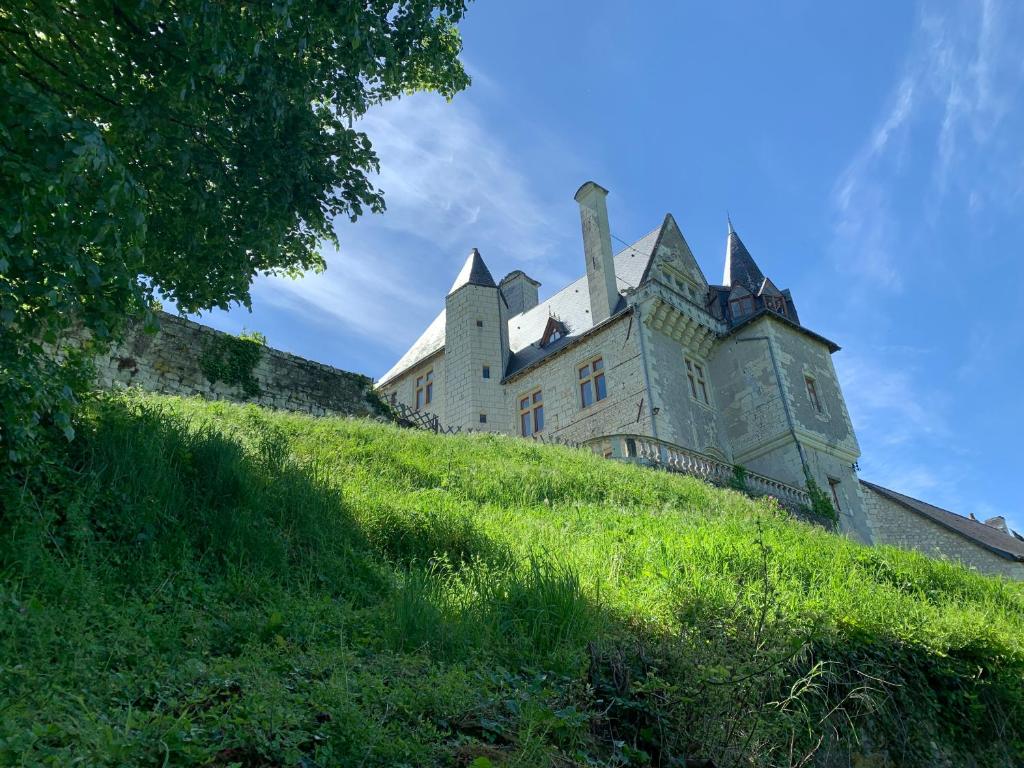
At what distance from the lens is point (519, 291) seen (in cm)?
3459

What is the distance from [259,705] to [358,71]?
638 cm

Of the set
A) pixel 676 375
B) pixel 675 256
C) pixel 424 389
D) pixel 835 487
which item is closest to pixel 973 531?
pixel 835 487

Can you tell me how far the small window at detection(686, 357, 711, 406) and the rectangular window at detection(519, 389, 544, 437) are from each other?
5.31m

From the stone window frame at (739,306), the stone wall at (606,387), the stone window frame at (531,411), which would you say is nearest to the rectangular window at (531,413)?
the stone window frame at (531,411)

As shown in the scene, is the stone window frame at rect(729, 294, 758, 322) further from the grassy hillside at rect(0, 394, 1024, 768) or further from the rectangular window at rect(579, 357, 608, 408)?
the grassy hillside at rect(0, 394, 1024, 768)

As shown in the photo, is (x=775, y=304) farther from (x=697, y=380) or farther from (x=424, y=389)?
(x=424, y=389)

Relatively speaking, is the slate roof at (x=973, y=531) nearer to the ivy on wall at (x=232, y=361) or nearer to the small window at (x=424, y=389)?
the small window at (x=424, y=389)

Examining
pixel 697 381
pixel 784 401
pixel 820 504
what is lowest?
pixel 820 504

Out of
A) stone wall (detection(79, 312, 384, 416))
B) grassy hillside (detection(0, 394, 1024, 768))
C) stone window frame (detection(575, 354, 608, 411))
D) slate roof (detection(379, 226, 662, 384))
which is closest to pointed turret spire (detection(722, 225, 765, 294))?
slate roof (detection(379, 226, 662, 384))

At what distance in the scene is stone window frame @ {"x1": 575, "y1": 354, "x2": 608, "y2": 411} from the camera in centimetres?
2366

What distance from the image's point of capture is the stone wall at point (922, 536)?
923 inches

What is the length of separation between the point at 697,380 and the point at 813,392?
4.12 m

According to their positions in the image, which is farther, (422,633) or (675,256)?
(675,256)

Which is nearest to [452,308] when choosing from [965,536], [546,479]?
[546,479]
